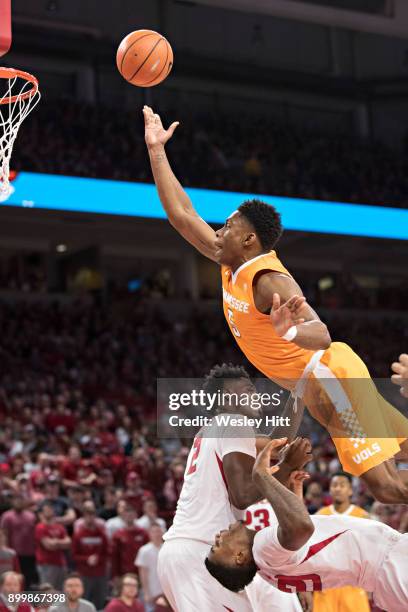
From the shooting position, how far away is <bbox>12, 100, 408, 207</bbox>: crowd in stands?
791 inches

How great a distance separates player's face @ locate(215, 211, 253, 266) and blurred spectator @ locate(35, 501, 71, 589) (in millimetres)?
6074

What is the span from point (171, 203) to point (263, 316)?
108 cm

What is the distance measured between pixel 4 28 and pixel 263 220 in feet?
7.17

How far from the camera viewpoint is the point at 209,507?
4914 millimetres

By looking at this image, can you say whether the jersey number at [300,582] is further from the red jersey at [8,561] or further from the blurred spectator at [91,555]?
the blurred spectator at [91,555]

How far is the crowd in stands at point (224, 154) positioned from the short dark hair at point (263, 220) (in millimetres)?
13406

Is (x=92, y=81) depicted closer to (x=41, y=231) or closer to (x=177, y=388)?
(x=41, y=231)

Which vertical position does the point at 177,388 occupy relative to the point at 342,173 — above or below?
below

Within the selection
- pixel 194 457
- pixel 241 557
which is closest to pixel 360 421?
pixel 241 557

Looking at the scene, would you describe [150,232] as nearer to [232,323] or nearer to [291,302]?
[232,323]

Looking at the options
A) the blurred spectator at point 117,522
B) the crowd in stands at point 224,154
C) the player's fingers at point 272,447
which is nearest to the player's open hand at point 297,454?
the player's fingers at point 272,447

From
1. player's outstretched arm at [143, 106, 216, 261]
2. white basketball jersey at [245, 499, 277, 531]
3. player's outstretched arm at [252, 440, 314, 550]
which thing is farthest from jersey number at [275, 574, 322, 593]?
white basketball jersey at [245, 499, 277, 531]

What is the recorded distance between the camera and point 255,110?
92.9 ft

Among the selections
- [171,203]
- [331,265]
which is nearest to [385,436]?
[171,203]
